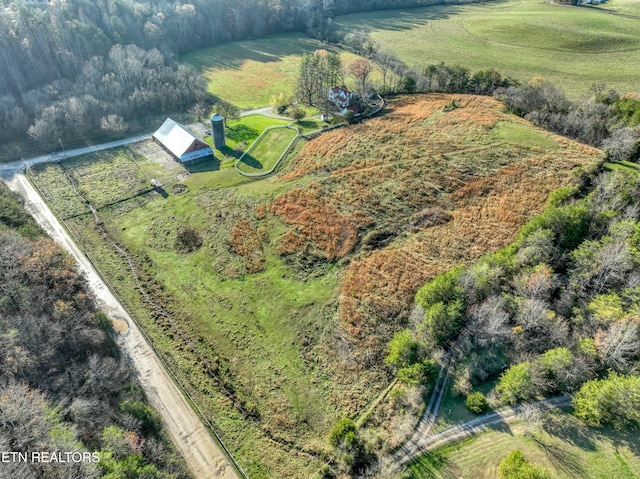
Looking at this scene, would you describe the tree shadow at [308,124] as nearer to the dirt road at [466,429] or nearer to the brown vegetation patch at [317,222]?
the brown vegetation patch at [317,222]

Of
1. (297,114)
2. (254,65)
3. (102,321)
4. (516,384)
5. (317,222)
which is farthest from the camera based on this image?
(254,65)

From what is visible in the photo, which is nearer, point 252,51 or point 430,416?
point 430,416

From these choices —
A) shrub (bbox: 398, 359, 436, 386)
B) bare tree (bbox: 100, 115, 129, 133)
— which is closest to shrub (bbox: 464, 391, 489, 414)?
shrub (bbox: 398, 359, 436, 386)

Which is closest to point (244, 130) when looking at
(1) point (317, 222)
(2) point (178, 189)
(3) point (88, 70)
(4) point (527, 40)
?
(2) point (178, 189)

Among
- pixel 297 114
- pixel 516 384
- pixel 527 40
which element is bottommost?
pixel 516 384

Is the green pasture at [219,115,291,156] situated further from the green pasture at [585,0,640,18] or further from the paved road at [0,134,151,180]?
the green pasture at [585,0,640,18]

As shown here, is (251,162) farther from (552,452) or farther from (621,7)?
(621,7)
